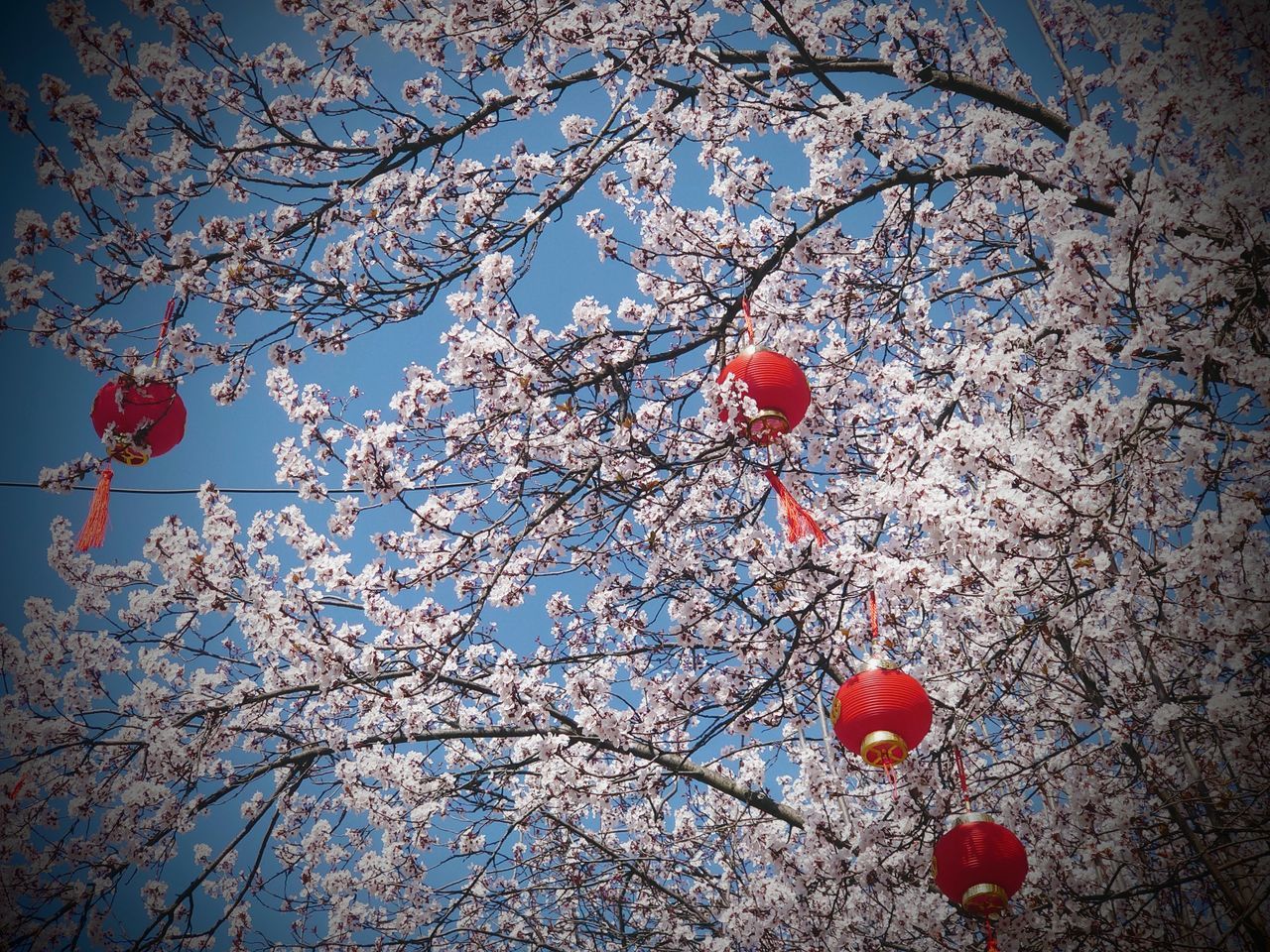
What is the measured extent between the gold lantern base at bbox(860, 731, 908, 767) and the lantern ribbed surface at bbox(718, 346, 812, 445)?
1.14m

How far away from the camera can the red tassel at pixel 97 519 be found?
3119 millimetres

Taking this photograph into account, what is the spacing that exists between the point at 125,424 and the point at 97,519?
0.42 meters

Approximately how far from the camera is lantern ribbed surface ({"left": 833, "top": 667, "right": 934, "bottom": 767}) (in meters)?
2.71

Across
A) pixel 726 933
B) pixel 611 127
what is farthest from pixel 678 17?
pixel 726 933

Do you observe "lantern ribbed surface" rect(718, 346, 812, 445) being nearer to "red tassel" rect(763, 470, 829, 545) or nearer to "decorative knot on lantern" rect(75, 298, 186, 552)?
"red tassel" rect(763, 470, 829, 545)

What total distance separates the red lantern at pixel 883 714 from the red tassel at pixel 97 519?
3.02 meters

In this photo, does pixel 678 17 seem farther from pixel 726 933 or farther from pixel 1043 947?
pixel 726 933

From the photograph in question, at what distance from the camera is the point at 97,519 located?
125 inches

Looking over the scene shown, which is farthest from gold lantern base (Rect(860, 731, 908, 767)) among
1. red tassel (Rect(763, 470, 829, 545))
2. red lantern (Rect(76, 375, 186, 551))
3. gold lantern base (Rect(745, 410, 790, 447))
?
red lantern (Rect(76, 375, 186, 551))

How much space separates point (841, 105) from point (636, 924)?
617cm

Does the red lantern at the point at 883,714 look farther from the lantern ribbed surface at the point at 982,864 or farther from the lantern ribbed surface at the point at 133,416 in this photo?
the lantern ribbed surface at the point at 133,416

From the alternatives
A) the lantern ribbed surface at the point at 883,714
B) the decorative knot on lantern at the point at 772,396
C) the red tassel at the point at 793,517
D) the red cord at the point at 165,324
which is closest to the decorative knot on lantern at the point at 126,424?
the red cord at the point at 165,324

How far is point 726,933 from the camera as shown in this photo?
4.87 m

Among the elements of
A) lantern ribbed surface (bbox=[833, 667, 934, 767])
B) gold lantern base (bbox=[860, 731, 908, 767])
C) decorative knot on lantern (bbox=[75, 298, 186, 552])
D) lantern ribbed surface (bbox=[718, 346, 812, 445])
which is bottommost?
gold lantern base (bbox=[860, 731, 908, 767])
